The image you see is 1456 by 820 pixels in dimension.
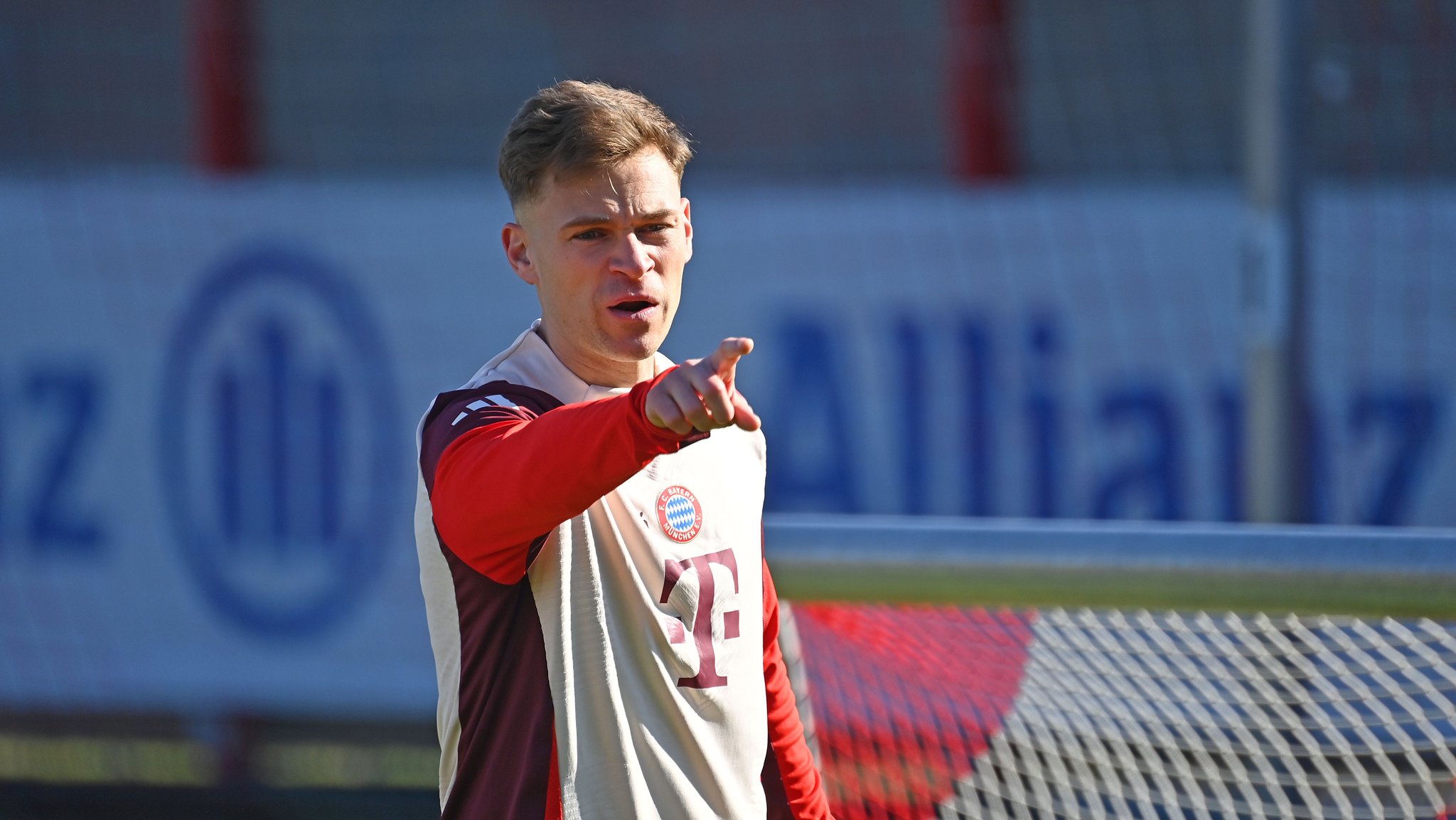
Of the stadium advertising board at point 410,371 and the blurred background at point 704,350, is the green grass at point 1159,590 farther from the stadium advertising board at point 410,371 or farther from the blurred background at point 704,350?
the stadium advertising board at point 410,371

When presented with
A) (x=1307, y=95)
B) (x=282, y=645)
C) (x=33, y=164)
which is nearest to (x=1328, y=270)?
(x=1307, y=95)

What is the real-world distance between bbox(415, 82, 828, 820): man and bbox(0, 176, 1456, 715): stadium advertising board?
3.80 m

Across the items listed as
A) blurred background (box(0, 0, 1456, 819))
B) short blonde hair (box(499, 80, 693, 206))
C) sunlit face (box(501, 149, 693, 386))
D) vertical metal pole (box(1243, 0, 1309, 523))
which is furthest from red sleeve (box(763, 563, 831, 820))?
blurred background (box(0, 0, 1456, 819))

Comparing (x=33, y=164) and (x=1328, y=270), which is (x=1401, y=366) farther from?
(x=33, y=164)

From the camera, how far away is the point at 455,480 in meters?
1.50

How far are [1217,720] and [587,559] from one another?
1.36 meters

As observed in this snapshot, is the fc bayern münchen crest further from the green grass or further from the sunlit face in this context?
the green grass

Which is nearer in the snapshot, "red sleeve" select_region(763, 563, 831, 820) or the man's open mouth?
the man's open mouth

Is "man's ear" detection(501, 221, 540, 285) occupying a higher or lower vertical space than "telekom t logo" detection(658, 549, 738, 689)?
higher

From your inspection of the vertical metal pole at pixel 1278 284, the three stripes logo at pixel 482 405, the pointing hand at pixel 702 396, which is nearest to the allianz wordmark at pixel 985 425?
the vertical metal pole at pixel 1278 284

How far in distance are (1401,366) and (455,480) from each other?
460 cm

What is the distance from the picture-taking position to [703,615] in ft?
5.52

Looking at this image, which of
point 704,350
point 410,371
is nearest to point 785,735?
point 704,350

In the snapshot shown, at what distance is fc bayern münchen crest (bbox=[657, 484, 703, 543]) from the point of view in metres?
1.66
